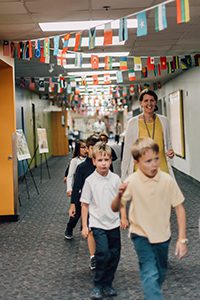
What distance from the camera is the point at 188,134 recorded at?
37.6 ft

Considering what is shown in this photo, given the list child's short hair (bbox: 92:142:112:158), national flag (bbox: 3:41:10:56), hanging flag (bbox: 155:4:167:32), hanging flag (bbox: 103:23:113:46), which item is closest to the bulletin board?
national flag (bbox: 3:41:10:56)

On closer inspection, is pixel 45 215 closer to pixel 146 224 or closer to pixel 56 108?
pixel 146 224

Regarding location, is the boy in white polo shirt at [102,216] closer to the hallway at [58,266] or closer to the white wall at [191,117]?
the hallway at [58,266]

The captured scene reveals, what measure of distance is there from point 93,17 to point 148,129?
7.19ft

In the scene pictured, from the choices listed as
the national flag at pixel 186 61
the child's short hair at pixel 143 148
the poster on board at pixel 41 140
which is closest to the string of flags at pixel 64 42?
the child's short hair at pixel 143 148

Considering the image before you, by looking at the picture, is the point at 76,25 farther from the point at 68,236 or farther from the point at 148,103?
the point at 68,236

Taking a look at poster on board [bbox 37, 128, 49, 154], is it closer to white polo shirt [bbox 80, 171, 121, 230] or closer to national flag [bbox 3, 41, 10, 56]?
national flag [bbox 3, 41, 10, 56]

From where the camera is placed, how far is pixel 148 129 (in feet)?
14.2

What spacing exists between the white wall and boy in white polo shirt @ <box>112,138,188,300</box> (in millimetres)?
7345

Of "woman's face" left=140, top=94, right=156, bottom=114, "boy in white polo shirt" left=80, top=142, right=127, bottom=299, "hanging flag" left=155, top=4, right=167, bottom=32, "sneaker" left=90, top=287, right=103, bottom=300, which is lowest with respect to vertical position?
"sneaker" left=90, top=287, right=103, bottom=300

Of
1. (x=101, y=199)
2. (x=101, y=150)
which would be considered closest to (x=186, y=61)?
(x=101, y=150)

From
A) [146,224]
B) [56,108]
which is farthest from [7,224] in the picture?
[56,108]

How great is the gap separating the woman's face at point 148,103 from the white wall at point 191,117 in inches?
229

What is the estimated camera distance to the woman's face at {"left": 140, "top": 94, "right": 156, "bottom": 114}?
426cm
